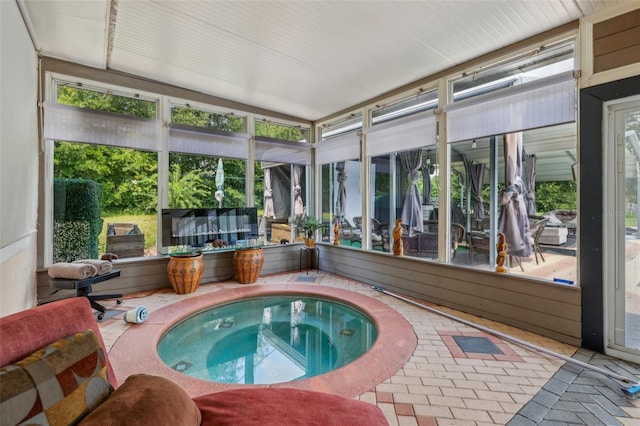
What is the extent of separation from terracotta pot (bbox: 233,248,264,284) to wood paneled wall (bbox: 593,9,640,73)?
498 centimetres

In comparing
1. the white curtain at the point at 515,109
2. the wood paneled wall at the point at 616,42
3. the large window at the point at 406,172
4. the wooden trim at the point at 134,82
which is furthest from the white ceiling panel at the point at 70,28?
the wood paneled wall at the point at 616,42

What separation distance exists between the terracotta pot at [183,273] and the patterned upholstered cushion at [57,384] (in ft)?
11.0

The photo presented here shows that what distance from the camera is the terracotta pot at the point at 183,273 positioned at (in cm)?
444

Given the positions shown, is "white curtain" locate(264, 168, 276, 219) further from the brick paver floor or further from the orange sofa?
the orange sofa

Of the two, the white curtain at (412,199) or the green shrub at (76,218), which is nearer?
the green shrub at (76,218)

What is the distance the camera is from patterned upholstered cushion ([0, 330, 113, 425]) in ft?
2.90

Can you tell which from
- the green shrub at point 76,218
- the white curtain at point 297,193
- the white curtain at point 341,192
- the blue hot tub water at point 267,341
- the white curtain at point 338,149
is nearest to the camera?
the blue hot tub water at point 267,341

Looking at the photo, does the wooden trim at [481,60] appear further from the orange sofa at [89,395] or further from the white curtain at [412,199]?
the orange sofa at [89,395]

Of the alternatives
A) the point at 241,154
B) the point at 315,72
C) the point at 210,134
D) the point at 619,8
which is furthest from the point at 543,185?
the point at 210,134

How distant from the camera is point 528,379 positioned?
7.75 feet

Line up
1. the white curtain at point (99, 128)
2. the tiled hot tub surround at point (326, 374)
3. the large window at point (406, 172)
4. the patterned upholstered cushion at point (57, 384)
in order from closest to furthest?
1. the patterned upholstered cushion at point (57, 384)
2. the tiled hot tub surround at point (326, 374)
3. the white curtain at point (99, 128)
4. the large window at point (406, 172)

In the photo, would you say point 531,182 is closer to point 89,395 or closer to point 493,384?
point 493,384

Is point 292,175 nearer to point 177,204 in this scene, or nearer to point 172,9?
point 177,204

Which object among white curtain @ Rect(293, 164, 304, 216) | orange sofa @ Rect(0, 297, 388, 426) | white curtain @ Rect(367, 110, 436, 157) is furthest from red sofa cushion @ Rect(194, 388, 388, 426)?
white curtain @ Rect(293, 164, 304, 216)
